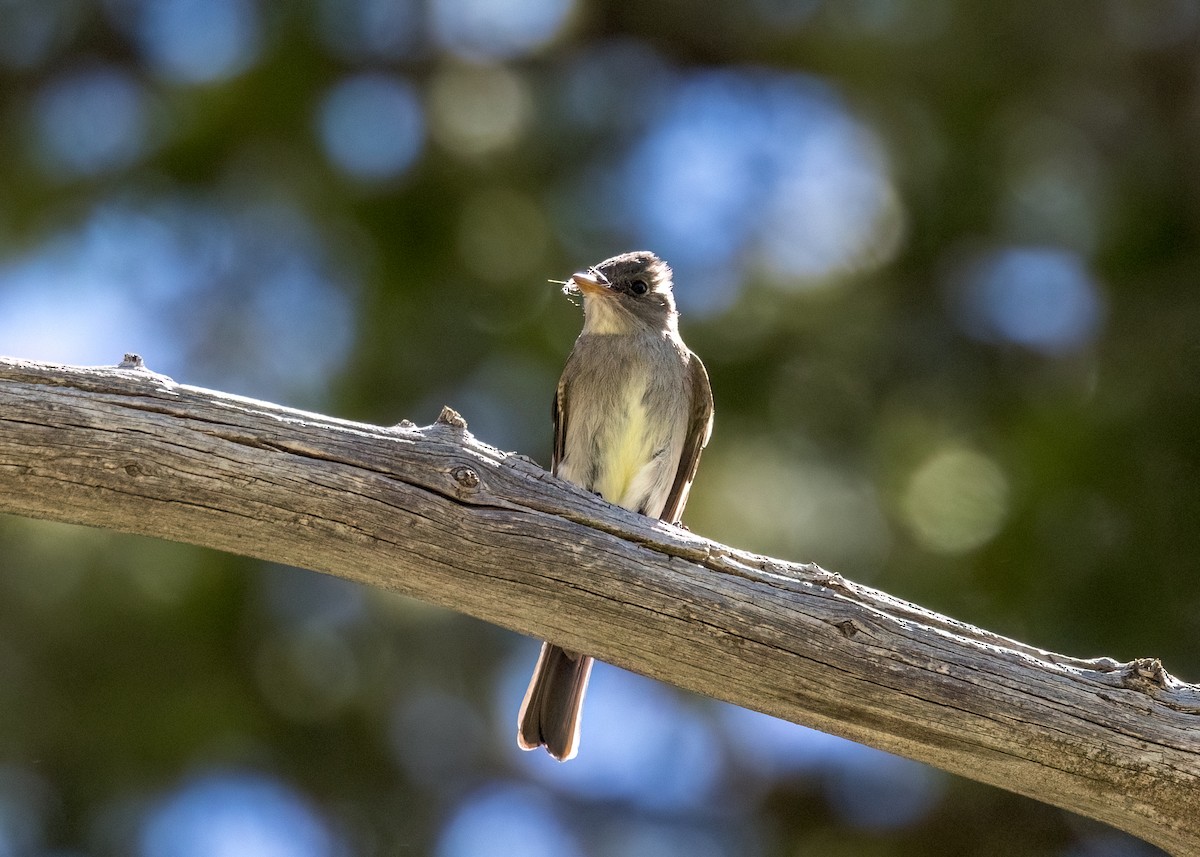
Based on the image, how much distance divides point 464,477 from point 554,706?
1438 millimetres

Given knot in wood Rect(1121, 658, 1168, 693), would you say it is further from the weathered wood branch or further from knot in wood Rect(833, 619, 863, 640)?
knot in wood Rect(833, 619, 863, 640)

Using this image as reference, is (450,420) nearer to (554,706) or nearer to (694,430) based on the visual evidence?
(554,706)

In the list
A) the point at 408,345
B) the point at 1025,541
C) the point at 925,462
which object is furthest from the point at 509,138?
the point at 1025,541

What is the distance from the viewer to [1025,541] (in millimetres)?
4457

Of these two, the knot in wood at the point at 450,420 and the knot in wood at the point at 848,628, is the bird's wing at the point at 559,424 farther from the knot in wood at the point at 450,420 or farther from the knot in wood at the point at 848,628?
the knot in wood at the point at 848,628

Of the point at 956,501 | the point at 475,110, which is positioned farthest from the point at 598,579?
the point at 475,110

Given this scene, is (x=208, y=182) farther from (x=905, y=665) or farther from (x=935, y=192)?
(x=905, y=665)

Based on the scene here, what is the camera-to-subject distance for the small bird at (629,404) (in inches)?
199

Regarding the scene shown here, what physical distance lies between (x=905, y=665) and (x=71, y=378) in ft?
6.77

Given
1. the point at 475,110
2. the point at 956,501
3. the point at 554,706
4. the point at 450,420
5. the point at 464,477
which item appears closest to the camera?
the point at 464,477

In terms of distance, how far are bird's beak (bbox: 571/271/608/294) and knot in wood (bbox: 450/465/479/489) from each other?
72.2 inches

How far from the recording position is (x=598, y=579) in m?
3.16

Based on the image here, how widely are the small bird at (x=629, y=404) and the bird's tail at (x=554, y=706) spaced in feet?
2.68

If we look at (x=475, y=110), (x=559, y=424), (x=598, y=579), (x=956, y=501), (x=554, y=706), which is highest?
(x=475, y=110)
